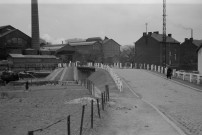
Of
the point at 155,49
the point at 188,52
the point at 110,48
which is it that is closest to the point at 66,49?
the point at 110,48

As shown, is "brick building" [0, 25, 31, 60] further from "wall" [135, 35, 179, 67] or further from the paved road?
the paved road

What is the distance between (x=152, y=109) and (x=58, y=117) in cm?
465

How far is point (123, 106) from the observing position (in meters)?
15.6

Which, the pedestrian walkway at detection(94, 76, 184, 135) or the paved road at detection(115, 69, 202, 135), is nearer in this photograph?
the pedestrian walkway at detection(94, 76, 184, 135)

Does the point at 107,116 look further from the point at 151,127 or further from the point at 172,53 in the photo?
the point at 172,53

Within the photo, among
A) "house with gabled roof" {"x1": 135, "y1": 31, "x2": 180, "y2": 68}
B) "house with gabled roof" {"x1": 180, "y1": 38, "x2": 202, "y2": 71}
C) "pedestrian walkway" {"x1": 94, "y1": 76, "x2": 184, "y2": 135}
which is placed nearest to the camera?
"pedestrian walkway" {"x1": 94, "y1": 76, "x2": 184, "y2": 135}

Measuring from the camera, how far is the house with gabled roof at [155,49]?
76.2 meters

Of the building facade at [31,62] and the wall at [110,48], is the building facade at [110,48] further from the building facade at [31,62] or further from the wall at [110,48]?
the building facade at [31,62]

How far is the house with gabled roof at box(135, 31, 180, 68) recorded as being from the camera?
76.2 m

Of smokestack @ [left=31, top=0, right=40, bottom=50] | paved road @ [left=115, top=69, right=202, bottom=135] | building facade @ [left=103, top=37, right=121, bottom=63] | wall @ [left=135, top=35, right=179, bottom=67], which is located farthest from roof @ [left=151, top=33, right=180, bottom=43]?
paved road @ [left=115, top=69, right=202, bottom=135]

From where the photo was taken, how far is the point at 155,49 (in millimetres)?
76750

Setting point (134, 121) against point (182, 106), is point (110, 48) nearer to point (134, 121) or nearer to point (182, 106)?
point (182, 106)

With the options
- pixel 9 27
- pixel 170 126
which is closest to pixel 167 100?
pixel 170 126

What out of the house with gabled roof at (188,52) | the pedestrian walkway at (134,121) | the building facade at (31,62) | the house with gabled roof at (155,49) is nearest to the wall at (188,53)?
the house with gabled roof at (188,52)
